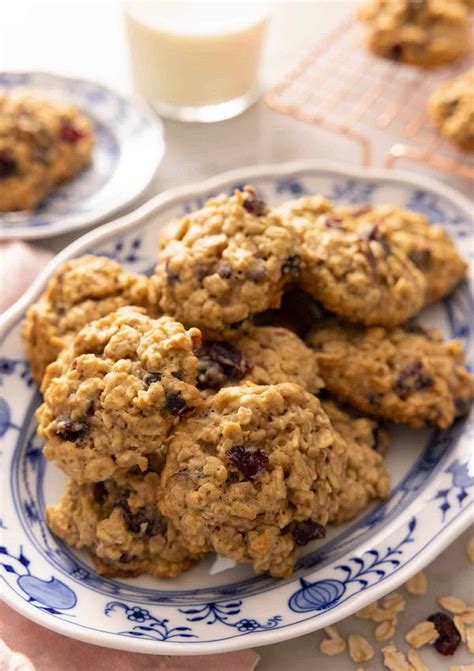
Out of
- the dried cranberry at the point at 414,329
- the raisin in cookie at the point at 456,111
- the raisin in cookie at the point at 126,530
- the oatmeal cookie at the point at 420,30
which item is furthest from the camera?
the oatmeal cookie at the point at 420,30

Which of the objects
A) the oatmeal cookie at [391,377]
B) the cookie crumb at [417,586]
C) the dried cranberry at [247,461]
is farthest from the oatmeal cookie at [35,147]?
the cookie crumb at [417,586]

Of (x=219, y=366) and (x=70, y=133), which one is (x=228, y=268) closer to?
(x=219, y=366)

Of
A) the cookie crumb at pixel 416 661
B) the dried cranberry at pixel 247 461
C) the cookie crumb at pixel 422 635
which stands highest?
the dried cranberry at pixel 247 461

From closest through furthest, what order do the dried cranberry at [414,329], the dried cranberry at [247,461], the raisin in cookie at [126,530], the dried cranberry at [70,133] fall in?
the dried cranberry at [247,461] → the raisin in cookie at [126,530] → the dried cranberry at [414,329] → the dried cranberry at [70,133]

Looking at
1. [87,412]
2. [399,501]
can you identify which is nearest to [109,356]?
[87,412]

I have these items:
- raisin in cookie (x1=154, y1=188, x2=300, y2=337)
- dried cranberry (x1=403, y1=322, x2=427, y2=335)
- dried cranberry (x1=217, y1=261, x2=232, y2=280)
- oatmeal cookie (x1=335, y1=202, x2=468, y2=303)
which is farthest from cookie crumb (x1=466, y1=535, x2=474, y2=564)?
dried cranberry (x1=217, y1=261, x2=232, y2=280)

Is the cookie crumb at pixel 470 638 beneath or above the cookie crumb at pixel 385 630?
above

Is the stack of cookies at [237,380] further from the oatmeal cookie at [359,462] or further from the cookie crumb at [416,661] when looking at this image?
the cookie crumb at [416,661]

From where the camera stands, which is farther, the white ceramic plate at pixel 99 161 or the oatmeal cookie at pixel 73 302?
the white ceramic plate at pixel 99 161
